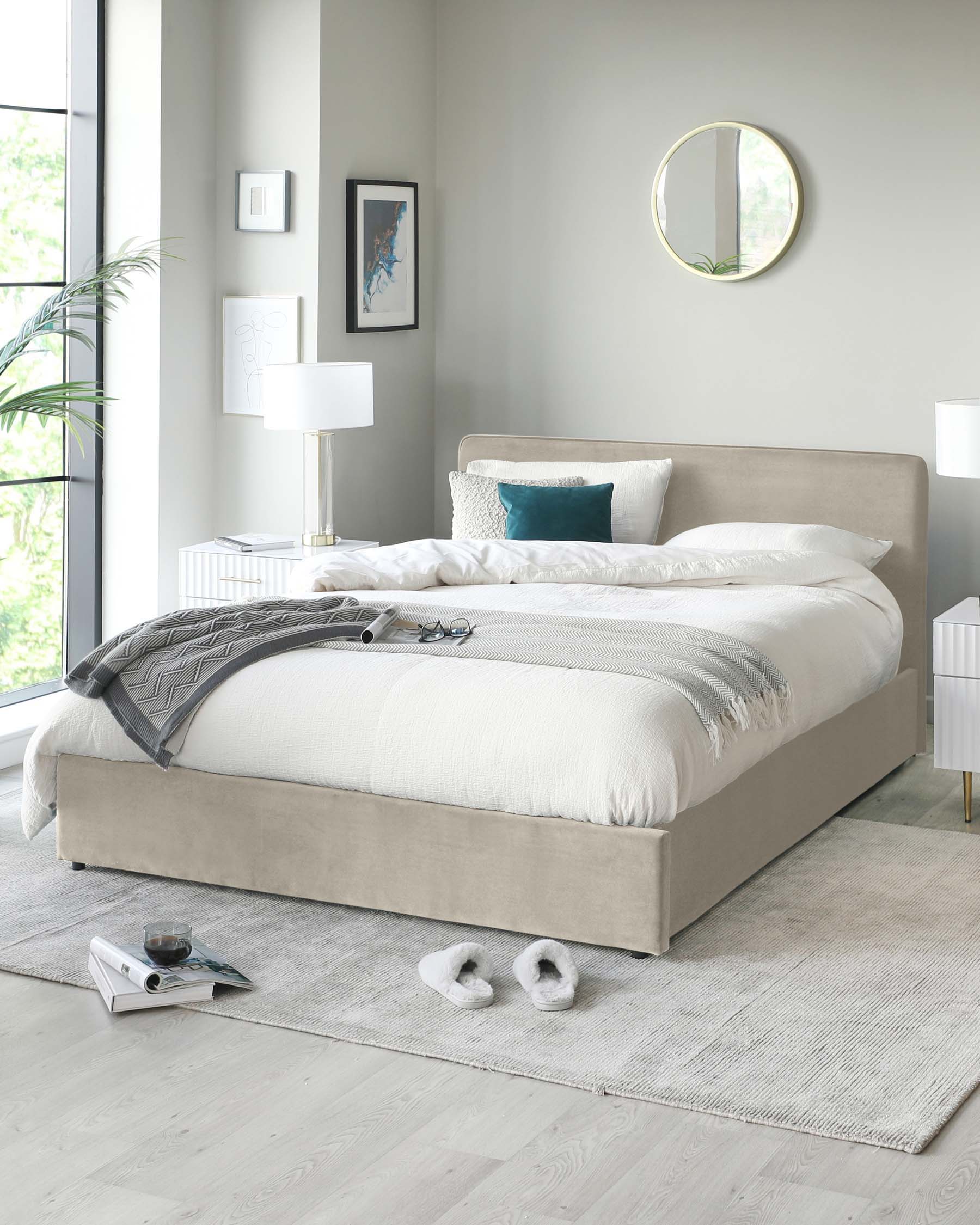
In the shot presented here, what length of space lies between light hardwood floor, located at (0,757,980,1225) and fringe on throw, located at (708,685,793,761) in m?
0.97

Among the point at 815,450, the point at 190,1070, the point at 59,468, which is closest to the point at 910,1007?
the point at 190,1070

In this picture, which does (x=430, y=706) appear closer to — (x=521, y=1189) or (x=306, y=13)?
(x=521, y=1189)

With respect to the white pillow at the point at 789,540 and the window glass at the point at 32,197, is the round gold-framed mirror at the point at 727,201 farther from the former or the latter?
the window glass at the point at 32,197

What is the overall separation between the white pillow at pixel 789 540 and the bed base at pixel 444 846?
946 mm

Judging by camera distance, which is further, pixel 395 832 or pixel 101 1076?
pixel 395 832

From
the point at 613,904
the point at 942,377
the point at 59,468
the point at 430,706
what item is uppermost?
the point at 942,377

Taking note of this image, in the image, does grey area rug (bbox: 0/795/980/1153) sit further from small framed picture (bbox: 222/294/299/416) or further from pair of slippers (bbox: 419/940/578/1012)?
small framed picture (bbox: 222/294/299/416)

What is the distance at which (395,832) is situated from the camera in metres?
3.36

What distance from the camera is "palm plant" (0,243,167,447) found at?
4.36 meters

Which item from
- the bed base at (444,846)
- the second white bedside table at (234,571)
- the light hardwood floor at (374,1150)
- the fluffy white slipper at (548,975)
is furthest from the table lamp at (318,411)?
the light hardwood floor at (374,1150)

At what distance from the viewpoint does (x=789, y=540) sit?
4777mm

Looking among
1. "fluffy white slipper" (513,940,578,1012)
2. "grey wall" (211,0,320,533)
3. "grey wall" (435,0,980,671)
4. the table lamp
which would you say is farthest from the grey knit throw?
"grey wall" (435,0,980,671)

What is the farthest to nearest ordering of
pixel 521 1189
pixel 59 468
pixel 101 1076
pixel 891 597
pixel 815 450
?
1. pixel 59 468
2. pixel 815 450
3. pixel 891 597
4. pixel 101 1076
5. pixel 521 1189

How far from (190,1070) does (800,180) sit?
3.99m
